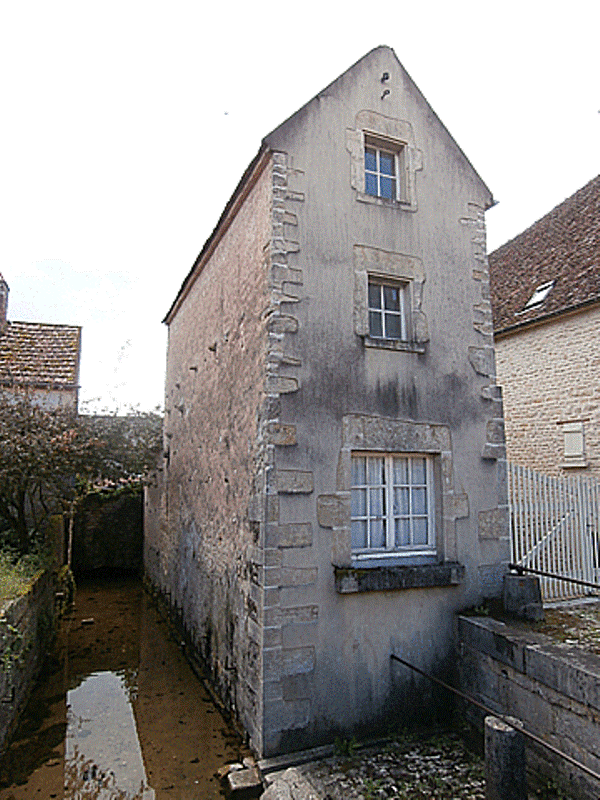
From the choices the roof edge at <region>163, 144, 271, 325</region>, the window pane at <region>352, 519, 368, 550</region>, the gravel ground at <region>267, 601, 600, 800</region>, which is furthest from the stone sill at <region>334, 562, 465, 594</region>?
the roof edge at <region>163, 144, 271, 325</region>

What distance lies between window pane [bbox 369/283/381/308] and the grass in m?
→ 5.25

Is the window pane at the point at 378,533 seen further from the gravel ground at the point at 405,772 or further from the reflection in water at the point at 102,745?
the reflection in water at the point at 102,745

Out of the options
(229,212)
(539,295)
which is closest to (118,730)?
(229,212)

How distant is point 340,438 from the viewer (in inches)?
227

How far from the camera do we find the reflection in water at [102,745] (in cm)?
488

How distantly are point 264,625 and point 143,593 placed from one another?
26.7 ft

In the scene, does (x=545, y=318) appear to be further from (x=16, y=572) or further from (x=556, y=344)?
(x=16, y=572)

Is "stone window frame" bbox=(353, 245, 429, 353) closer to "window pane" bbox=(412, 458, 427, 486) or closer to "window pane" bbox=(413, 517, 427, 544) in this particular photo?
"window pane" bbox=(412, 458, 427, 486)

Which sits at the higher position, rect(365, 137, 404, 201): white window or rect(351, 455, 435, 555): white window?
rect(365, 137, 404, 201): white window

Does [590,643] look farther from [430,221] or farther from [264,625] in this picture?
[430,221]

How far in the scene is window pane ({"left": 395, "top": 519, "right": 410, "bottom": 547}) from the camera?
6.02m

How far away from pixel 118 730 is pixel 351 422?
14.0 ft

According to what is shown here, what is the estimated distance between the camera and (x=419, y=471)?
625 cm

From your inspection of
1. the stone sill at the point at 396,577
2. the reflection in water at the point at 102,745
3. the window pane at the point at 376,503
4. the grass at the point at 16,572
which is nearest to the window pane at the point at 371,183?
the window pane at the point at 376,503
